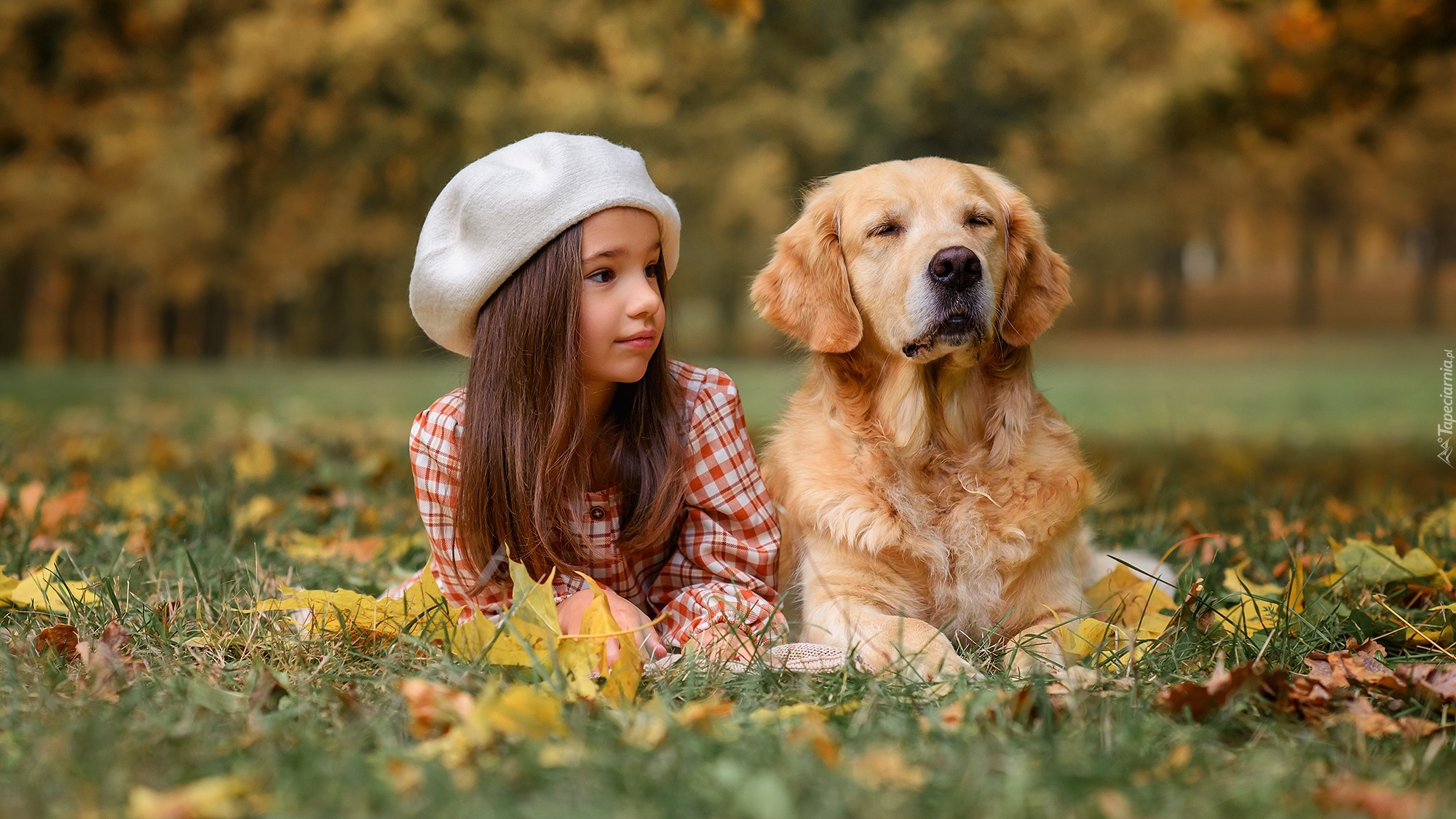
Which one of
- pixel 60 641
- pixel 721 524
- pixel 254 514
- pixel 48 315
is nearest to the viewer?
pixel 60 641

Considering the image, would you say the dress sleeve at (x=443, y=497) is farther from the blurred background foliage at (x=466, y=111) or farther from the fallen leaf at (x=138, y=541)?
the blurred background foliage at (x=466, y=111)

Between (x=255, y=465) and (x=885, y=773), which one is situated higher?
(x=885, y=773)

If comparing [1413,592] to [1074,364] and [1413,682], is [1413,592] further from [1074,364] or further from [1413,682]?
[1074,364]

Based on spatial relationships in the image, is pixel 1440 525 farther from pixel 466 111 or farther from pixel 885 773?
pixel 466 111

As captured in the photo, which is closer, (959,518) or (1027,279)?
(959,518)

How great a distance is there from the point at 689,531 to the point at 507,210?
92 centimetres

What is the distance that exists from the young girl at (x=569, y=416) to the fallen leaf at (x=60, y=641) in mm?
738

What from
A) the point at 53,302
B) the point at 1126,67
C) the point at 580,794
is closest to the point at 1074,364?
the point at 1126,67

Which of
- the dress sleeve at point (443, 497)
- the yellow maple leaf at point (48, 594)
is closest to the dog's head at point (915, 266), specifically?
the dress sleeve at point (443, 497)

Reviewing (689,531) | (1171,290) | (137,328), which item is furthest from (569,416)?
(1171,290)

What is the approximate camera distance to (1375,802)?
1.45 metres

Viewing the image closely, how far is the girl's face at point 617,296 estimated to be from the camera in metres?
2.58

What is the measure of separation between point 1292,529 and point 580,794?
275cm

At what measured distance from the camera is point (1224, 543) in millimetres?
3279
